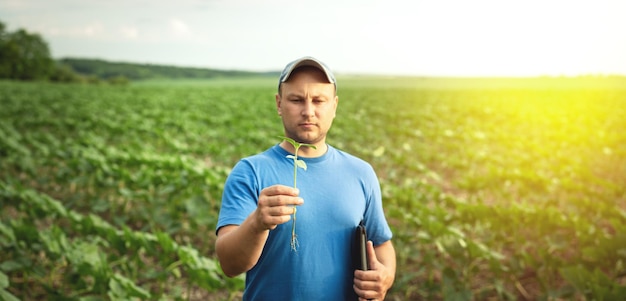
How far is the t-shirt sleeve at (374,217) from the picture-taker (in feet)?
A: 5.30

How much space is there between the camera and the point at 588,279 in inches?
125

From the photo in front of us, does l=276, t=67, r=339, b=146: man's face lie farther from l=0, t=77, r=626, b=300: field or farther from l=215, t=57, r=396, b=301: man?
l=0, t=77, r=626, b=300: field

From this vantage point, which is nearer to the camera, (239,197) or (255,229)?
(255,229)

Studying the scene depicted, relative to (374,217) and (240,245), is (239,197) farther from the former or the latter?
(374,217)

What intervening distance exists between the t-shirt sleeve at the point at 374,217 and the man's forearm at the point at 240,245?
0.46 meters

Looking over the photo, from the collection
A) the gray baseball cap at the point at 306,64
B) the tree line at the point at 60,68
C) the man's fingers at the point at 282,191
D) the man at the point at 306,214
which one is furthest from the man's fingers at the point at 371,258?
the tree line at the point at 60,68

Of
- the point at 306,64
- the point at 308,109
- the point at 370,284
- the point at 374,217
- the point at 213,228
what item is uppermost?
the point at 306,64

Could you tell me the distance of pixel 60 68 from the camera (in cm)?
7962

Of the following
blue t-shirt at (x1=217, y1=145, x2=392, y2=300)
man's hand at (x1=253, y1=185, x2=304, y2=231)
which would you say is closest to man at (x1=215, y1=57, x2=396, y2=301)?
blue t-shirt at (x1=217, y1=145, x2=392, y2=300)

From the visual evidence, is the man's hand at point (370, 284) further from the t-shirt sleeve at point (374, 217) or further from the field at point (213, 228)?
the field at point (213, 228)

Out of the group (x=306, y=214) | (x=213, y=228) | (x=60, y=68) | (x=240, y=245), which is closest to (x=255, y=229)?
(x=240, y=245)

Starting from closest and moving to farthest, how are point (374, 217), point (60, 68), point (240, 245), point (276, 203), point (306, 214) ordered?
Answer: point (276, 203) → point (240, 245) → point (306, 214) → point (374, 217) → point (60, 68)

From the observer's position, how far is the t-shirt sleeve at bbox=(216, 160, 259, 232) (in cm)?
139

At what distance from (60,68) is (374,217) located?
297 ft
